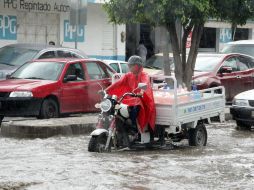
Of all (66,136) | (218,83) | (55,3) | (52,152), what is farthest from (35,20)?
(52,152)

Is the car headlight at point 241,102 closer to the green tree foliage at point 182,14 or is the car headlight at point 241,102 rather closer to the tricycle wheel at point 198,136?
the green tree foliage at point 182,14

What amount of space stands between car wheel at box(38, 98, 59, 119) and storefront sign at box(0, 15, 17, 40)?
10807 millimetres

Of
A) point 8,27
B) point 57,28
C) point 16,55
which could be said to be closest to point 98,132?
point 16,55

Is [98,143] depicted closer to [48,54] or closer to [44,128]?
[44,128]

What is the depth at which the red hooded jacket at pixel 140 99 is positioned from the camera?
1141cm

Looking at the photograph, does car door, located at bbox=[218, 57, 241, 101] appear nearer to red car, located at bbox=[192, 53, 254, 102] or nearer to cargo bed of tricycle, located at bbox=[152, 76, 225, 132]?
red car, located at bbox=[192, 53, 254, 102]

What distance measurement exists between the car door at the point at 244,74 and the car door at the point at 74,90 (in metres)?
6.09

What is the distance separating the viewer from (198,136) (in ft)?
41.4

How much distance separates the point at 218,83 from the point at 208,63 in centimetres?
95

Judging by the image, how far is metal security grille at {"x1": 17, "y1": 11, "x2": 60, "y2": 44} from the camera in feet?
86.5

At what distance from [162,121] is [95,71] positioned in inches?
211

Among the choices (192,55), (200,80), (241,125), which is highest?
(192,55)

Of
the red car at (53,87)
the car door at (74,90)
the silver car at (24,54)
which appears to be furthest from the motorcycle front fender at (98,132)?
the silver car at (24,54)

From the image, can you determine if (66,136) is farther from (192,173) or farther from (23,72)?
(192,173)
